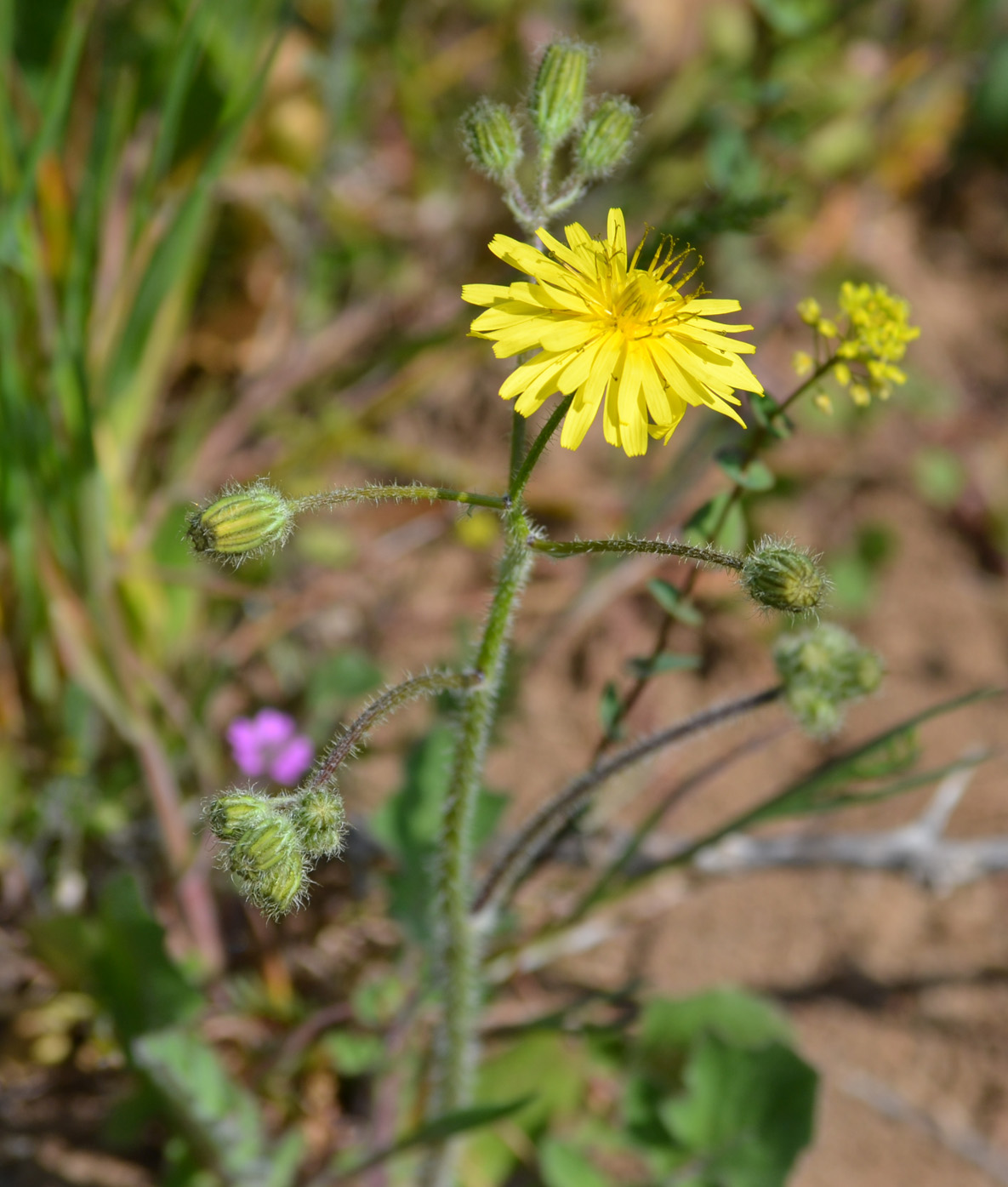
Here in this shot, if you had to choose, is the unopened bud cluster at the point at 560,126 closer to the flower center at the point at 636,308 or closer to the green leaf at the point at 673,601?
the flower center at the point at 636,308

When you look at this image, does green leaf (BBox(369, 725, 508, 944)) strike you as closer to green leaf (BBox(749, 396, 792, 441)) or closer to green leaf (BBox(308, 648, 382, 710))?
green leaf (BBox(308, 648, 382, 710))

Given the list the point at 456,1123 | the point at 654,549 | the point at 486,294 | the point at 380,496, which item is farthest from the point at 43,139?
the point at 456,1123

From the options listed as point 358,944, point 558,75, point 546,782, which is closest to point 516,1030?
point 358,944

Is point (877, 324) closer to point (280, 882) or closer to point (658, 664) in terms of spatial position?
point (658, 664)

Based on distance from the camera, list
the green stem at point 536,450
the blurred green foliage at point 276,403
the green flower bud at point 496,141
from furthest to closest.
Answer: the blurred green foliage at point 276,403, the green flower bud at point 496,141, the green stem at point 536,450

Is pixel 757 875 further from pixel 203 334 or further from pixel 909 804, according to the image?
pixel 203 334

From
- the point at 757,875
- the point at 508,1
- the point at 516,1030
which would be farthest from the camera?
the point at 508,1

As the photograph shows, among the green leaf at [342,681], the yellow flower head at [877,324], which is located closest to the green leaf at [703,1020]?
the green leaf at [342,681]
